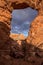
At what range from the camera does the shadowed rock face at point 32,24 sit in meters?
8.89

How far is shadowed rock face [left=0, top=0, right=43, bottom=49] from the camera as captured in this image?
8891 millimetres

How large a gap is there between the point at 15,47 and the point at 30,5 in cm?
213

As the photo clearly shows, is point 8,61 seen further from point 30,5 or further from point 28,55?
point 30,5

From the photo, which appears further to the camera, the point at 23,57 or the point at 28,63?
the point at 23,57

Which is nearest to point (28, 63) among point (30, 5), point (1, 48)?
point (1, 48)

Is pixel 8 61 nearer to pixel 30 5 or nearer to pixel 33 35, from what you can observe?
pixel 33 35

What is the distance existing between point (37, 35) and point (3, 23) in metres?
1.42

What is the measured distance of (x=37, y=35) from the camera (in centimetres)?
902

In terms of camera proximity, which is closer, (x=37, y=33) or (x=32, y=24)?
(x=37, y=33)

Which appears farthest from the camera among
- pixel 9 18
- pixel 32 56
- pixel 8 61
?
pixel 9 18

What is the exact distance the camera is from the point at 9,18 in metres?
9.70

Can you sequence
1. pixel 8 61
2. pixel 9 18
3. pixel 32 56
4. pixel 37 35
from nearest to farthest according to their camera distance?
1. pixel 8 61
2. pixel 32 56
3. pixel 37 35
4. pixel 9 18

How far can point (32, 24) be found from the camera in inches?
376

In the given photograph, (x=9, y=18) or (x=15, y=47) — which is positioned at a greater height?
(x=9, y=18)
